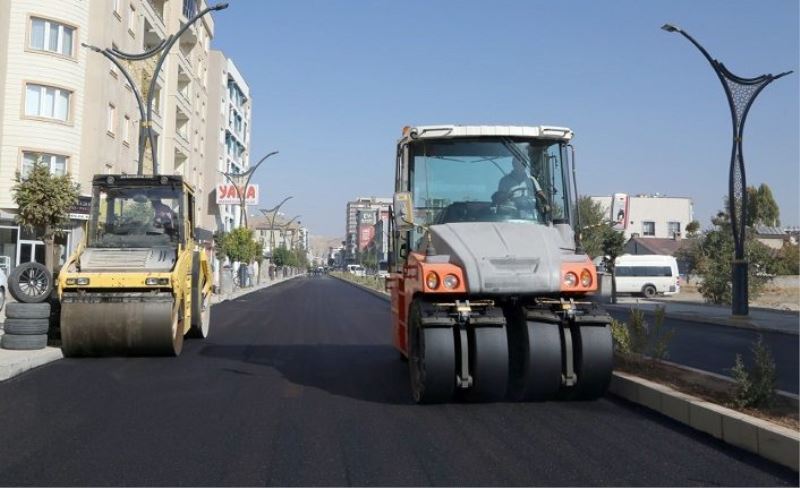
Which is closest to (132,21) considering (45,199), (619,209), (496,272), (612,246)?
(45,199)

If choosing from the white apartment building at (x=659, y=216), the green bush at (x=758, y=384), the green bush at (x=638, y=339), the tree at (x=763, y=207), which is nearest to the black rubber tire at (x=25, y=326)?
the green bush at (x=638, y=339)

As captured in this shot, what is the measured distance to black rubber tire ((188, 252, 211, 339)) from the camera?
13.0m

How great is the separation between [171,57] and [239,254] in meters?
13.2

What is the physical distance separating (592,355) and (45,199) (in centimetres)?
1405

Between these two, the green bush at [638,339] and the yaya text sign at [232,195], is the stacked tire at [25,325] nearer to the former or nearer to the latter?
the green bush at [638,339]

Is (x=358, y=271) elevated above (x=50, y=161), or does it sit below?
below

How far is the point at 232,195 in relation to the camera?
165 ft

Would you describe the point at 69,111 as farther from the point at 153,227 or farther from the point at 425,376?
the point at 425,376

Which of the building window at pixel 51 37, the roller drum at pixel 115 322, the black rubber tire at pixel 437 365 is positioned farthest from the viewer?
the building window at pixel 51 37

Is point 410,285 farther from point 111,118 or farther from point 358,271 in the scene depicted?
point 358,271

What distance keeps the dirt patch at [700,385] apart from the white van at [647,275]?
30.0 m

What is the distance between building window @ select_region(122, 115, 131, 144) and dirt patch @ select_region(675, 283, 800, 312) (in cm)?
2907

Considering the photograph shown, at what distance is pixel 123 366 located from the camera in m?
10.3

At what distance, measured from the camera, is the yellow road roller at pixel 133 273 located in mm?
10611
